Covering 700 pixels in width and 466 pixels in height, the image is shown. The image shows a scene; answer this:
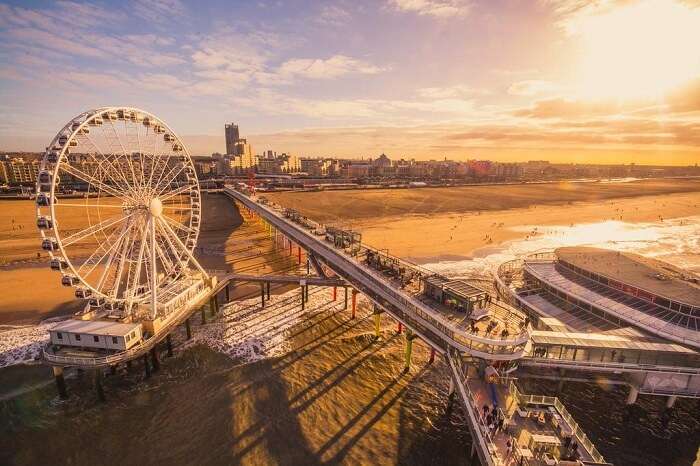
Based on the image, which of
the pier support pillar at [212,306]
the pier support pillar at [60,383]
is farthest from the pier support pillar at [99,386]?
the pier support pillar at [212,306]

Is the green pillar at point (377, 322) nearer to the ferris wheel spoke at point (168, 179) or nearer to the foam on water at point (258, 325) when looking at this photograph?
the foam on water at point (258, 325)

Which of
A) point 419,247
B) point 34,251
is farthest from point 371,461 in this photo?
point 34,251

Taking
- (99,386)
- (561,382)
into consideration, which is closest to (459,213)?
(561,382)

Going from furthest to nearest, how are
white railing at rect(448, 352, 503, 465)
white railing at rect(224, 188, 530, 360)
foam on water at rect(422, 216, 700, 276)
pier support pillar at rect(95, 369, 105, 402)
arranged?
foam on water at rect(422, 216, 700, 276), pier support pillar at rect(95, 369, 105, 402), white railing at rect(224, 188, 530, 360), white railing at rect(448, 352, 503, 465)

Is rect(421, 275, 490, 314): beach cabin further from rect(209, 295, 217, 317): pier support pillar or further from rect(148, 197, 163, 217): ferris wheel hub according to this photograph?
rect(148, 197, 163, 217): ferris wheel hub

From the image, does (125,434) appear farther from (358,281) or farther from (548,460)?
(548,460)

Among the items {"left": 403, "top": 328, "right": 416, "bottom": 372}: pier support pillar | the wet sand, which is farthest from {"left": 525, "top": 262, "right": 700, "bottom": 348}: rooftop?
the wet sand

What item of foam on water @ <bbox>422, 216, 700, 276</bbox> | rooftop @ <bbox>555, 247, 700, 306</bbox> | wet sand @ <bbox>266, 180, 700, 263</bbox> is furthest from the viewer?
wet sand @ <bbox>266, 180, 700, 263</bbox>
